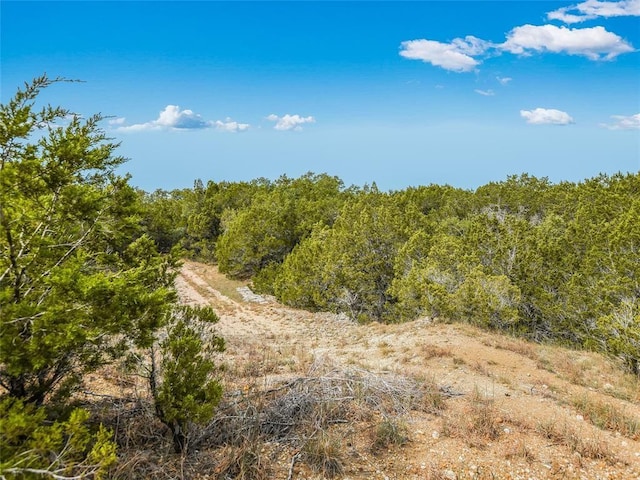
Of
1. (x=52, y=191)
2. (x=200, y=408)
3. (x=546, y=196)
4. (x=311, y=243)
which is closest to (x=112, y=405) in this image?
(x=200, y=408)

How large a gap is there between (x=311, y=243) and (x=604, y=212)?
14558 millimetres

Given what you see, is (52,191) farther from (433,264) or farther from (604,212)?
(604,212)

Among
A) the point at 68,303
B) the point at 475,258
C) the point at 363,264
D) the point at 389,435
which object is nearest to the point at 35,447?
the point at 68,303

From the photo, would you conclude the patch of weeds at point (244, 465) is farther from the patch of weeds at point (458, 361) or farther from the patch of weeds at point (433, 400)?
the patch of weeds at point (458, 361)

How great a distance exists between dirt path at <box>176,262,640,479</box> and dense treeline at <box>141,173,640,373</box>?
201cm

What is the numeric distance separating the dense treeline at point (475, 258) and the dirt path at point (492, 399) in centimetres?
201

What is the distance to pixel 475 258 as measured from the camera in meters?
16.5

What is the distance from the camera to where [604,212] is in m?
17.8

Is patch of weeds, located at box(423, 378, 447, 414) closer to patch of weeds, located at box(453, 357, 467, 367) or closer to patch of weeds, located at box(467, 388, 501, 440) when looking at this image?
patch of weeds, located at box(467, 388, 501, 440)

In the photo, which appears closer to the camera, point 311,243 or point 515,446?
point 515,446

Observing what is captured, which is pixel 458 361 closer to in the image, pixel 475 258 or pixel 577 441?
pixel 577 441

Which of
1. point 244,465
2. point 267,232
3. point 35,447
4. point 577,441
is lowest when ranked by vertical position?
point 577,441

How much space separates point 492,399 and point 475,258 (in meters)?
10.3

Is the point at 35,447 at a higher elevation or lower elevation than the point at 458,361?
higher
